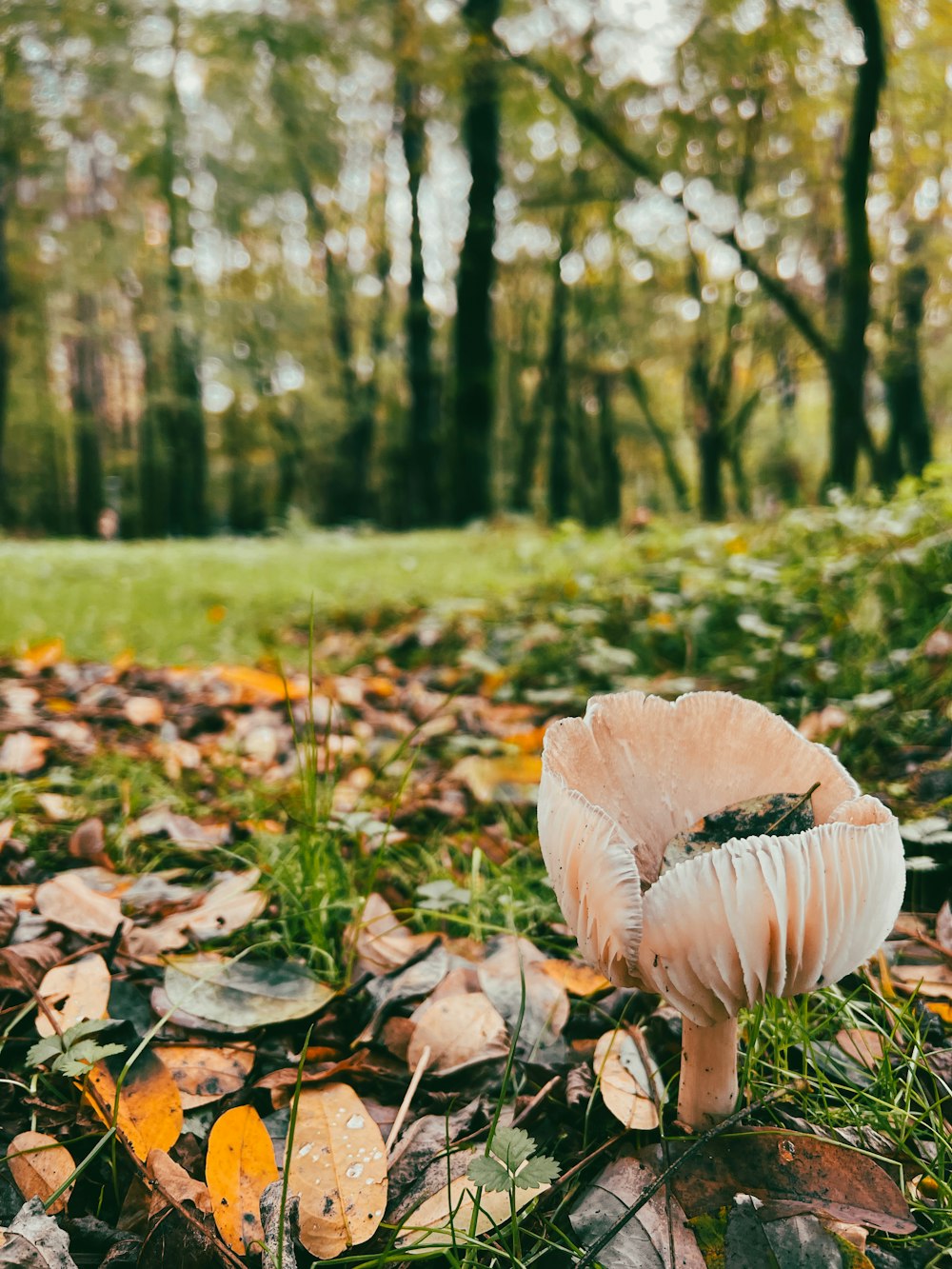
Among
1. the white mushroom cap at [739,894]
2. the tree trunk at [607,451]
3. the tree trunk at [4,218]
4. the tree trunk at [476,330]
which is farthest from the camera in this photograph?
the tree trunk at [607,451]

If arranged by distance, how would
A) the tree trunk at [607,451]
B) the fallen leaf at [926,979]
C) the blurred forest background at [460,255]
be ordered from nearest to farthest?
the fallen leaf at [926,979] < the blurred forest background at [460,255] < the tree trunk at [607,451]

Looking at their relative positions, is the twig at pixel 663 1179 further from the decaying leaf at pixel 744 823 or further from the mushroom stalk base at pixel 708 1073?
the decaying leaf at pixel 744 823

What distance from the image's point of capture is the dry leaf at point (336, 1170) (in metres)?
1.05

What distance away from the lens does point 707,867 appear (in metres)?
0.85

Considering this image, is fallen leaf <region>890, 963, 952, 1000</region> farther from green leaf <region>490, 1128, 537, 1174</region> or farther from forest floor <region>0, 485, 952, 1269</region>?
green leaf <region>490, 1128, 537, 1174</region>

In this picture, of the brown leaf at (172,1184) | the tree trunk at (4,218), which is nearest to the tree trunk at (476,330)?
the tree trunk at (4,218)

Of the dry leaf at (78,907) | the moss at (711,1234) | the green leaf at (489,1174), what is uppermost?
the dry leaf at (78,907)

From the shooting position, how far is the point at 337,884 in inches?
65.7

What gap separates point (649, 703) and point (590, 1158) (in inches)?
25.2

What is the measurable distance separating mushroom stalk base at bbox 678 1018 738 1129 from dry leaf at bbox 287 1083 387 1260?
44cm

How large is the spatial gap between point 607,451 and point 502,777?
2405 cm

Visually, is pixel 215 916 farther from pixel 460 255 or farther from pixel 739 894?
pixel 460 255

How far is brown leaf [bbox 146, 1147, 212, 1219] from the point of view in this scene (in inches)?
42.2

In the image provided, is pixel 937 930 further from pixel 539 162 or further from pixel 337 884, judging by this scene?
pixel 539 162
